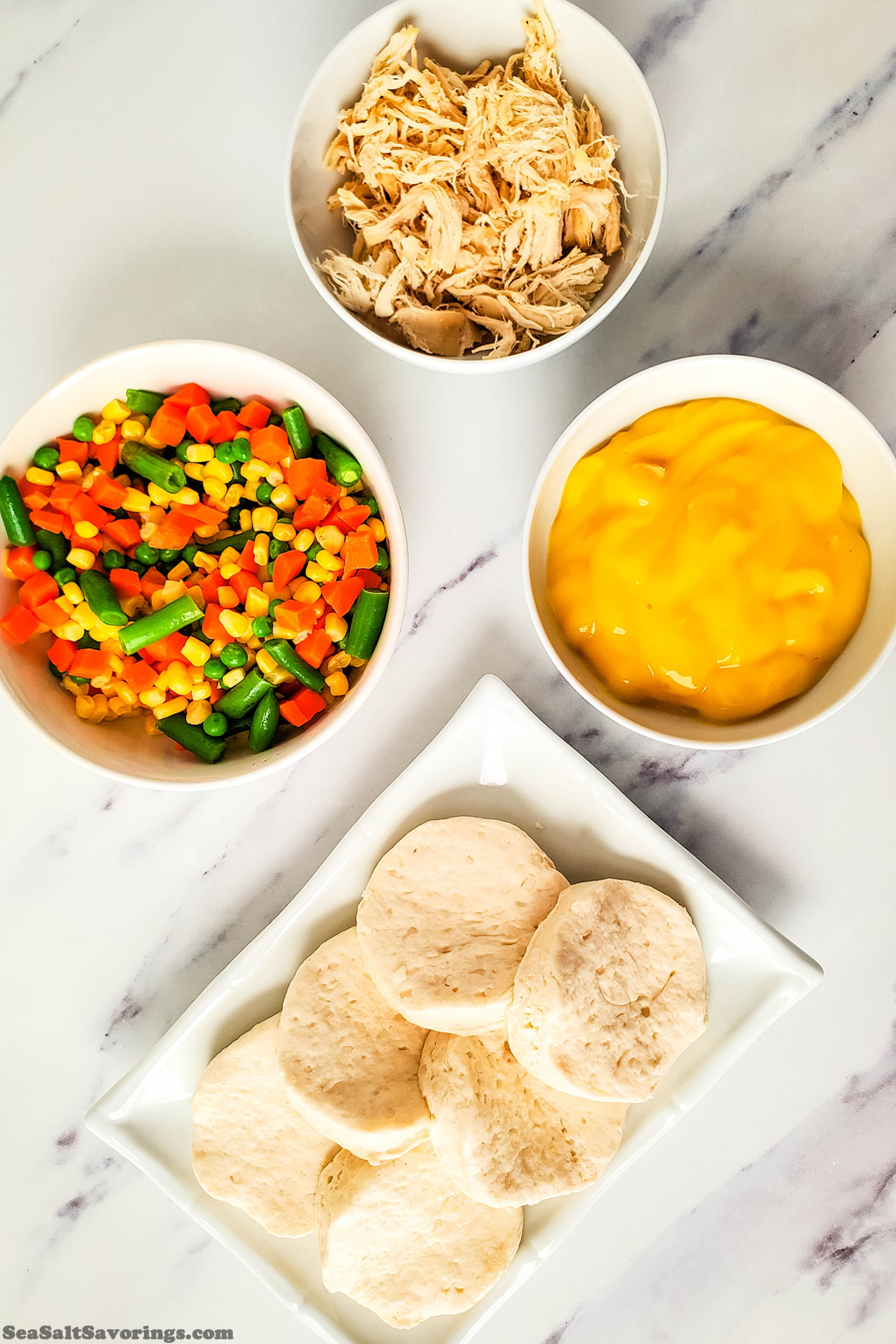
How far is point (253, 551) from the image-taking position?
1.78 m

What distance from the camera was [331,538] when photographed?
69.0 inches

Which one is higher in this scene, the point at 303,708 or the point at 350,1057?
the point at 303,708

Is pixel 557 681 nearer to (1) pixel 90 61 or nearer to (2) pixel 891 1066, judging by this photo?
(2) pixel 891 1066

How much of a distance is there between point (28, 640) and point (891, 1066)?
7.27ft

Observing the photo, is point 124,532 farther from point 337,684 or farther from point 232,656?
point 337,684

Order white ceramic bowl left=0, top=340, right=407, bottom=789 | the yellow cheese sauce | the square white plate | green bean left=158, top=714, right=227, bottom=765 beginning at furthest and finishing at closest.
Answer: the square white plate < green bean left=158, top=714, right=227, bottom=765 < white ceramic bowl left=0, top=340, right=407, bottom=789 < the yellow cheese sauce

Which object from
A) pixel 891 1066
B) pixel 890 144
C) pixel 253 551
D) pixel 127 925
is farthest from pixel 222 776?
pixel 890 144

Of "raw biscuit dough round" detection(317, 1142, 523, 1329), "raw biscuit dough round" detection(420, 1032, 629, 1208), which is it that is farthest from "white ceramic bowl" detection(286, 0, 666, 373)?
"raw biscuit dough round" detection(317, 1142, 523, 1329)

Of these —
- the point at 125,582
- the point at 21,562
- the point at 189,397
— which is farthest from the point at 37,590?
the point at 189,397

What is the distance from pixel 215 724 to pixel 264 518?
0.43m

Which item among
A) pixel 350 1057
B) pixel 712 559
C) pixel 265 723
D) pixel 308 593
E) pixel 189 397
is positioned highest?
pixel 712 559

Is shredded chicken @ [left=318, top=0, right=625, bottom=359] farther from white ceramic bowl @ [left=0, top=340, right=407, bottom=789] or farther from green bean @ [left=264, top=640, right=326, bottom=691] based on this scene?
green bean @ [left=264, top=640, right=326, bottom=691]

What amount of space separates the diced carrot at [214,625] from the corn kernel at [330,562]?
0.75 feet

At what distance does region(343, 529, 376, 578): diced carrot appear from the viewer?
1.73m
